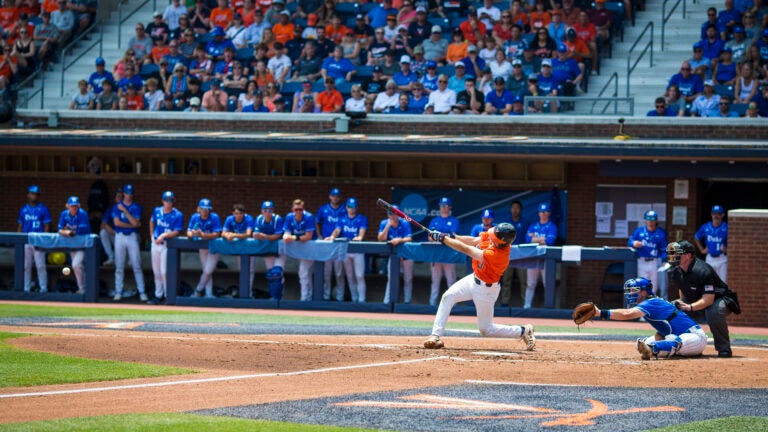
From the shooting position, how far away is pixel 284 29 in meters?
23.2

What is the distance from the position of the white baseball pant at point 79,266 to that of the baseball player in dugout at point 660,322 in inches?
429

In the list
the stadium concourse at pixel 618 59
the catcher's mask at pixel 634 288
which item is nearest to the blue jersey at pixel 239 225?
the stadium concourse at pixel 618 59

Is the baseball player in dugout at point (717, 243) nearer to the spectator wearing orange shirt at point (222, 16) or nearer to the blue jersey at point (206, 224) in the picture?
the blue jersey at point (206, 224)

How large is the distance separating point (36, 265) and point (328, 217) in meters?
5.23

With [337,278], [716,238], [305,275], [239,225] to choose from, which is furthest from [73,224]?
[716,238]

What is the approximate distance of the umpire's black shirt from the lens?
12.1m

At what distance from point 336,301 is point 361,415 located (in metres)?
10.8

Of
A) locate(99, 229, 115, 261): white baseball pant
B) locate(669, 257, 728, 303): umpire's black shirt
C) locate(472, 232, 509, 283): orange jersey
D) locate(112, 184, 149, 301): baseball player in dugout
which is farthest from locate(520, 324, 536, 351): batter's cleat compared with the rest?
locate(99, 229, 115, 261): white baseball pant

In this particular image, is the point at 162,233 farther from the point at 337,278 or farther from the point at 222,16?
the point at 222,16

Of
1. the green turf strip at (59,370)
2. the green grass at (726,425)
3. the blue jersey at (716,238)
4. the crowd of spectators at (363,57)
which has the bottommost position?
the green turf strip at (59,370)

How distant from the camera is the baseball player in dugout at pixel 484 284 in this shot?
39.0ft

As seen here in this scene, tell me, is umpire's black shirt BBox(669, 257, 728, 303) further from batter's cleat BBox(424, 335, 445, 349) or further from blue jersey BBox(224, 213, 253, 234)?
blue jersey BBox(224, 213, 253, 234)

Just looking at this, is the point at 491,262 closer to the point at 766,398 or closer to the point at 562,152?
the point at 766,398

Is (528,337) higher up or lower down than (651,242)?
lower down
